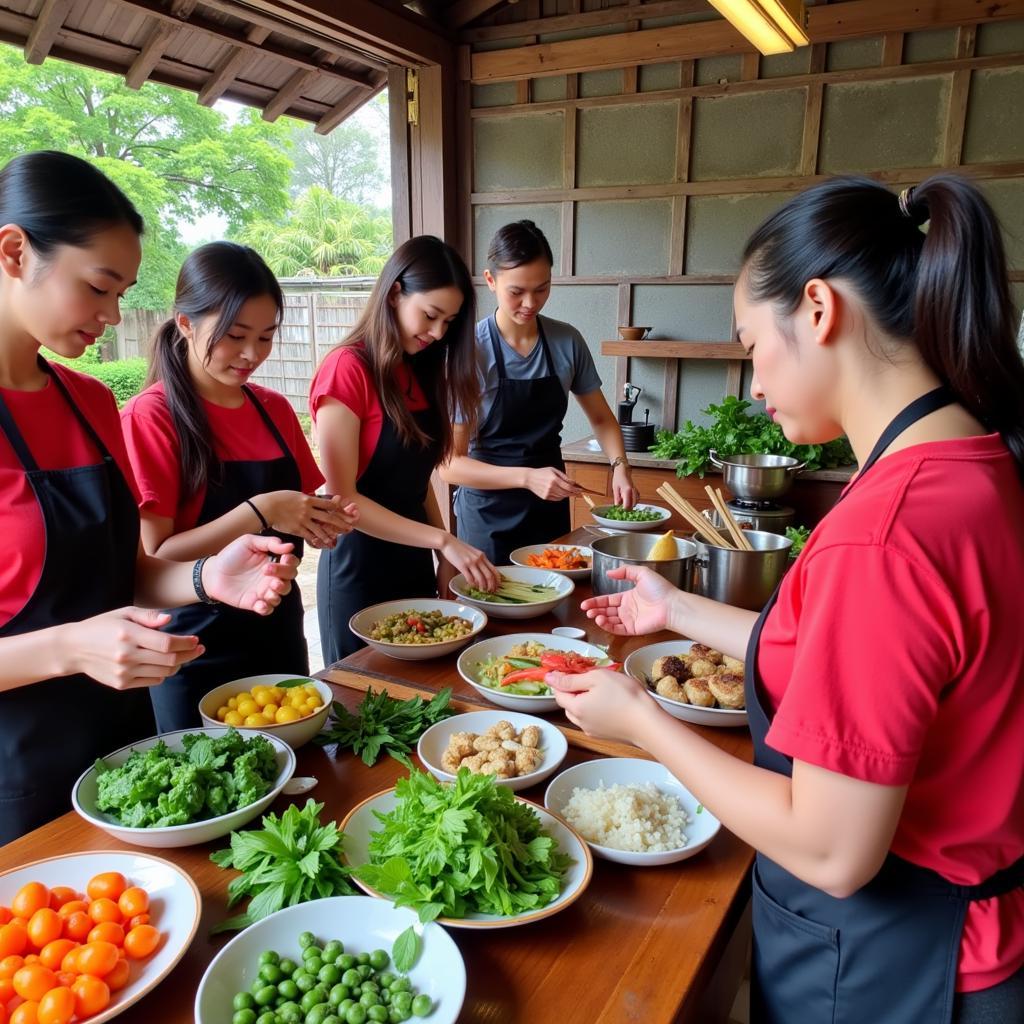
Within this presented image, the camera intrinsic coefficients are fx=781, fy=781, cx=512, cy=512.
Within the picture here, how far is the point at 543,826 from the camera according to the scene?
1.29 meters

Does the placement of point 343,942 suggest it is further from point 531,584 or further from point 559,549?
point 559,549

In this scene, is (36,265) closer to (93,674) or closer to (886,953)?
(93,674)

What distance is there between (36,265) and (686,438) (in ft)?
11.9

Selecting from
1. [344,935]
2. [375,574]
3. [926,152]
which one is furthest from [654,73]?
[344,935]

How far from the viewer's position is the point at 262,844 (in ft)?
3.91

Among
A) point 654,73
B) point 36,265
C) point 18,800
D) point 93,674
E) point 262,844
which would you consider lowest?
point 18,800

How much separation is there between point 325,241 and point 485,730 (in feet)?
52.0

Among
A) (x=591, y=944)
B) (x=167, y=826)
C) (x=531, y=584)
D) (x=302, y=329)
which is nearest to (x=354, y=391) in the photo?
(x=531, y=584)

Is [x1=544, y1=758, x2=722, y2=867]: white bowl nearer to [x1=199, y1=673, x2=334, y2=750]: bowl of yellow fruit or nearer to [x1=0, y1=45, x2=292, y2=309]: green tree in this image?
[x1=199, y1=673, x2=334, y2=750]: bowl of yellow fruit

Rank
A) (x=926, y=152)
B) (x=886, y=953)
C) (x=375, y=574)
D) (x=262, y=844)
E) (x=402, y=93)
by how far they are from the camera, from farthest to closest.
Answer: (x=402, y=93) → (x=926, y=152) → (x=375, y=574) → (x=262, y=844) → (x=886, y=953)

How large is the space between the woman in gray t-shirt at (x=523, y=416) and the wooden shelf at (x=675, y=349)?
1395 mm

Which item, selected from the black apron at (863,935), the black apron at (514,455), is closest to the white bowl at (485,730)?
the black apron at (863,935)

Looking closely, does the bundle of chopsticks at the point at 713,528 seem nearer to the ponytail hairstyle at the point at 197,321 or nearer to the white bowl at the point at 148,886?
the ponytail hairstyle at the point at 197,321

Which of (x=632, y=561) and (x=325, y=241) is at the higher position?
(x=325, y=241)
